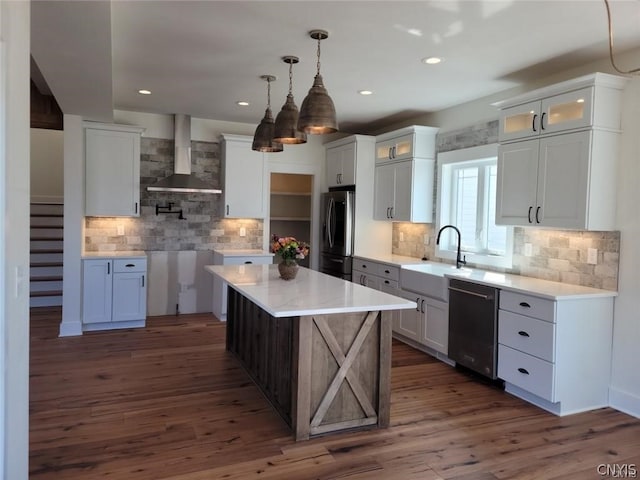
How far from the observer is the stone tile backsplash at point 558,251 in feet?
11.6

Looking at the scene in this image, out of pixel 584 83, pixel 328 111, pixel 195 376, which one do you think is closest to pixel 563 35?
pixel 584 83

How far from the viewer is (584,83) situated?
337 cm

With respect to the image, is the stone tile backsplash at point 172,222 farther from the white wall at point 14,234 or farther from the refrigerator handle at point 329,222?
the white wall at point 14,234

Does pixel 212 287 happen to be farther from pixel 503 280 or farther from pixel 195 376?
pixel 503 280

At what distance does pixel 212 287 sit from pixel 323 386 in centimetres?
387

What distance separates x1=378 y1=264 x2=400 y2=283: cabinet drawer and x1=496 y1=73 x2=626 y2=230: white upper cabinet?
1.51 m

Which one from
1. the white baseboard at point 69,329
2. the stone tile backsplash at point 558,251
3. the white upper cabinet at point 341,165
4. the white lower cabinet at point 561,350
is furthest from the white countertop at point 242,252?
the white lower cabinet at point 561,350

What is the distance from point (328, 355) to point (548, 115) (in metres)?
2.54

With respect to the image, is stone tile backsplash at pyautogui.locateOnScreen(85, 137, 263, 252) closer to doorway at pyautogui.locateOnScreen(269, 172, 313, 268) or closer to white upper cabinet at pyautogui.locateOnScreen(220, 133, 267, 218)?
white upper cabinet at pyautogui.locateOnScreen(220, 133, 267, 218)

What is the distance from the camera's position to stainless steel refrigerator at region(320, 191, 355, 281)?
6082mm

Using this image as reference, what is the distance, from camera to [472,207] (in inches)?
198

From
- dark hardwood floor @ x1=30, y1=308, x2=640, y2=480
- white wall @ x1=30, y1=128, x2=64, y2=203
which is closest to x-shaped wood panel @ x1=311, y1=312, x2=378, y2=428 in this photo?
dark hardwood floor @ x1=30, y1=308, x2=640, y2=480

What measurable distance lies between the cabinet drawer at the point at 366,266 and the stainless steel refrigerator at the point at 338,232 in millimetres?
110

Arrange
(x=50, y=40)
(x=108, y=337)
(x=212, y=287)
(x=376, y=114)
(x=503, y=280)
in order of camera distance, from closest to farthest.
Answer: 1. (x=50, y=40)
2. (x=503, y=280)
3. (x=108, y=337)
4. (x=376, y=114)
5. (x=212, y=287)
